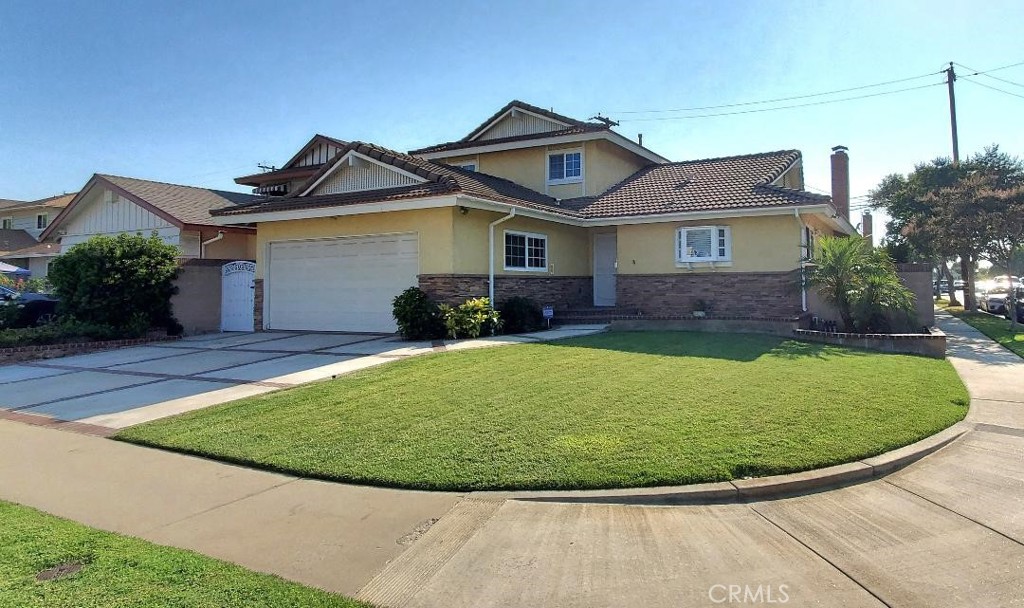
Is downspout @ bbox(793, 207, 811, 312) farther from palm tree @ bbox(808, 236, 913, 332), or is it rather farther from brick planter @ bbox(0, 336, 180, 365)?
brick planter @ bbox(0, 336, 180, 365)

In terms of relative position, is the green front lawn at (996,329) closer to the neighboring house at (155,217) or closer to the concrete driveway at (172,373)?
the concrete driveway at (172,373)

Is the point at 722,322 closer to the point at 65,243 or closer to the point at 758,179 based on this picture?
the point at 758,179

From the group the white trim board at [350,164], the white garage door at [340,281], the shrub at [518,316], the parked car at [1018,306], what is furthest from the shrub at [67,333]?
the parked car at [1018,306]

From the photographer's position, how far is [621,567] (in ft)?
11.9

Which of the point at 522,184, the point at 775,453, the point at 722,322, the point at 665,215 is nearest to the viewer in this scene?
the point at 775,453

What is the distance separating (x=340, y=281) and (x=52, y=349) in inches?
256

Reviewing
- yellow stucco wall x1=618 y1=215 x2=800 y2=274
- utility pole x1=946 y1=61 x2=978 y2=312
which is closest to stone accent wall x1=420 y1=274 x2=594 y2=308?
yellow stucco wall x1=618 y1=215 x2=800 y2=274

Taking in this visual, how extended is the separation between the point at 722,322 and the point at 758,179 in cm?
608

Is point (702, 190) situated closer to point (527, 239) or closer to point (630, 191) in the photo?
point (630, 191)

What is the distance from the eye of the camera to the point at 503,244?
16109 millimetres

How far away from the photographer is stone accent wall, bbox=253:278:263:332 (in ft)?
57.4

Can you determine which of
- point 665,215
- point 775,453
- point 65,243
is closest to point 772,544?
point 775,453

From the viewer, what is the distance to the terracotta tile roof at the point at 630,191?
1509cm

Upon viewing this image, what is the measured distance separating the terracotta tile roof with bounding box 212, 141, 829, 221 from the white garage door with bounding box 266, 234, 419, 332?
1.27 m
